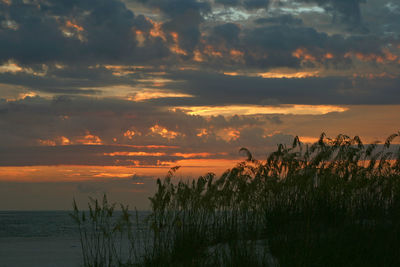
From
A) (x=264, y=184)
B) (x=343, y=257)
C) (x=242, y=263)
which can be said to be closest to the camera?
(x=242, y=263)

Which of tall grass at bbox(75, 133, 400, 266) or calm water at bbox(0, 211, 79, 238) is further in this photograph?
calm water at bbox(0, 211, 79, 238)

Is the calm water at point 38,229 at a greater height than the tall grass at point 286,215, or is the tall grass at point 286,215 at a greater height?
the tall grass at point 286,215

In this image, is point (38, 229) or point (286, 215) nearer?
point (286, 215)

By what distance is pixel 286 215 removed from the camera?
29.6 ft

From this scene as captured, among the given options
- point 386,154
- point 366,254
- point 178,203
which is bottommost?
point 366,254

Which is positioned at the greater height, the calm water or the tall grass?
the tall grass

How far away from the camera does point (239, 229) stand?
25.8ft

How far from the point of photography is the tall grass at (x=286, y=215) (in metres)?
6.51

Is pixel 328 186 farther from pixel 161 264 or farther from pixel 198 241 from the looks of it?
pixel 161 264

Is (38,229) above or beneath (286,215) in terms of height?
beneath

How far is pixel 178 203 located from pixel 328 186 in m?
3.28

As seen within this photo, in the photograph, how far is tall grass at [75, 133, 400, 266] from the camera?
6.51 metres

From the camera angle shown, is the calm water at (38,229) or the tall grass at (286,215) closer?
the tall grass at (286,215)

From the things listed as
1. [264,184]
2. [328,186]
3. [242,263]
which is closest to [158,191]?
[242,263]
